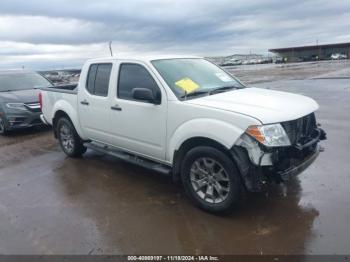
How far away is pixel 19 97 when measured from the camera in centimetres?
918

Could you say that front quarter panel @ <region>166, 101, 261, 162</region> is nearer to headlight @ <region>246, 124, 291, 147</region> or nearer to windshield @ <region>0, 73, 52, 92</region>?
headlight @ <region>246, 124, 291, 147</region>

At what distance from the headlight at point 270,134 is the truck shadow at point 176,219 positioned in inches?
36.4

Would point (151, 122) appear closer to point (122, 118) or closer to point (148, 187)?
point (122, 118)

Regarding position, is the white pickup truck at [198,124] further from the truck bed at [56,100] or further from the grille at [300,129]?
the truck bed at [56,100]

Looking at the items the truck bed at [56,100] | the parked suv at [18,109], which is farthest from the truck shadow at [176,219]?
the parked suv at [18,109]

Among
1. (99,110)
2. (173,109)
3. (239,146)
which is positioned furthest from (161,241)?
(99,110)

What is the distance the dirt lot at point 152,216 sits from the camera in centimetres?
354

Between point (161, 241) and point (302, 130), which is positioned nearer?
point (161, 241)

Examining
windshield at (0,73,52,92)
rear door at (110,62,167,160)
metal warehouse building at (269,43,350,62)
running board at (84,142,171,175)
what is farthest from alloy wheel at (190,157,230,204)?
metal warehouse building at (269,43,350,62)

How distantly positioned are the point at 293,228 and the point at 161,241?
4.67 ft

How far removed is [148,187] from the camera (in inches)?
201

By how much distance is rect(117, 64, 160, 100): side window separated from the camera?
4773 millimetres

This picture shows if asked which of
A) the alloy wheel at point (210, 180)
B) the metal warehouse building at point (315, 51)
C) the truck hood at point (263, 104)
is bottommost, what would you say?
the alloy wheel at point (210, 180)

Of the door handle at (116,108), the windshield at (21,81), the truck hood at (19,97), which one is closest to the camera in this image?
the door handle at (116,108)
